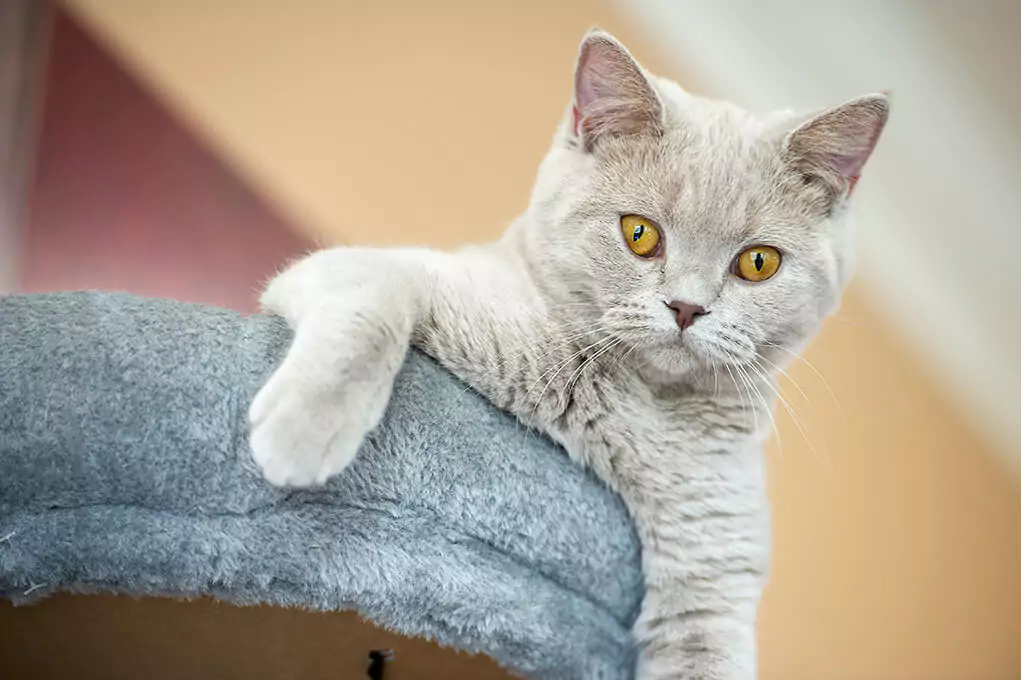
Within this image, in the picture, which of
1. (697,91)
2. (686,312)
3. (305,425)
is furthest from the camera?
(697,91)

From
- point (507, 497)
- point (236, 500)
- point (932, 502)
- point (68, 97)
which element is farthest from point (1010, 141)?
point (68, 97)

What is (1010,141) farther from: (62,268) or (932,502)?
(62,268)

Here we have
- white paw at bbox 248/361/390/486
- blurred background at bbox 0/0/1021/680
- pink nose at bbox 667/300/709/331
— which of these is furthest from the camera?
blurred background at bbox 0/0/1021/680

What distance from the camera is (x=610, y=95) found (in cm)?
88

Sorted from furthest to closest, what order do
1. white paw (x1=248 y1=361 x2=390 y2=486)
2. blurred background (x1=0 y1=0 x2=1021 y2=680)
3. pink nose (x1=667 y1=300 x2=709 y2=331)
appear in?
blurred background (x1=0 y1=0 x2=1021 y2=680) → pink nose (x1=667 y1=300 x2=709 y2=331) → white paw (x1=248 y1=361 x2=390 y2=486)

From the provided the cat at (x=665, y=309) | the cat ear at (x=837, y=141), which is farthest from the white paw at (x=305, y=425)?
the cat ear at (x=837, y=141)

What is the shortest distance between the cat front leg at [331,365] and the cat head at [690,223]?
0.65ft

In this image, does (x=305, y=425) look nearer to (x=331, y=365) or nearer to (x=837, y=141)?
(x=331, y=365)

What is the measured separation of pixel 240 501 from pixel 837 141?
0.71 m

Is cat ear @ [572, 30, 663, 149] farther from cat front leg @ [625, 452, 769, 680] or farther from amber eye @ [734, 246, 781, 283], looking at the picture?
cat front leg @ [625, 452, 769, 680]

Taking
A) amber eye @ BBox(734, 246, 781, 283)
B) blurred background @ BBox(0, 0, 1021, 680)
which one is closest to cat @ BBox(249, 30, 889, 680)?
amber eye @ BBox(734, 246, 781, 283)

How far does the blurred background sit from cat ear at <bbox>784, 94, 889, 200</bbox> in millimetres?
737

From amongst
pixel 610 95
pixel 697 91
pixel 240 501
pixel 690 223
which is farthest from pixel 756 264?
pixel 697 91

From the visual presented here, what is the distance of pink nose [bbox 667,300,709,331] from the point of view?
2.61 feet
